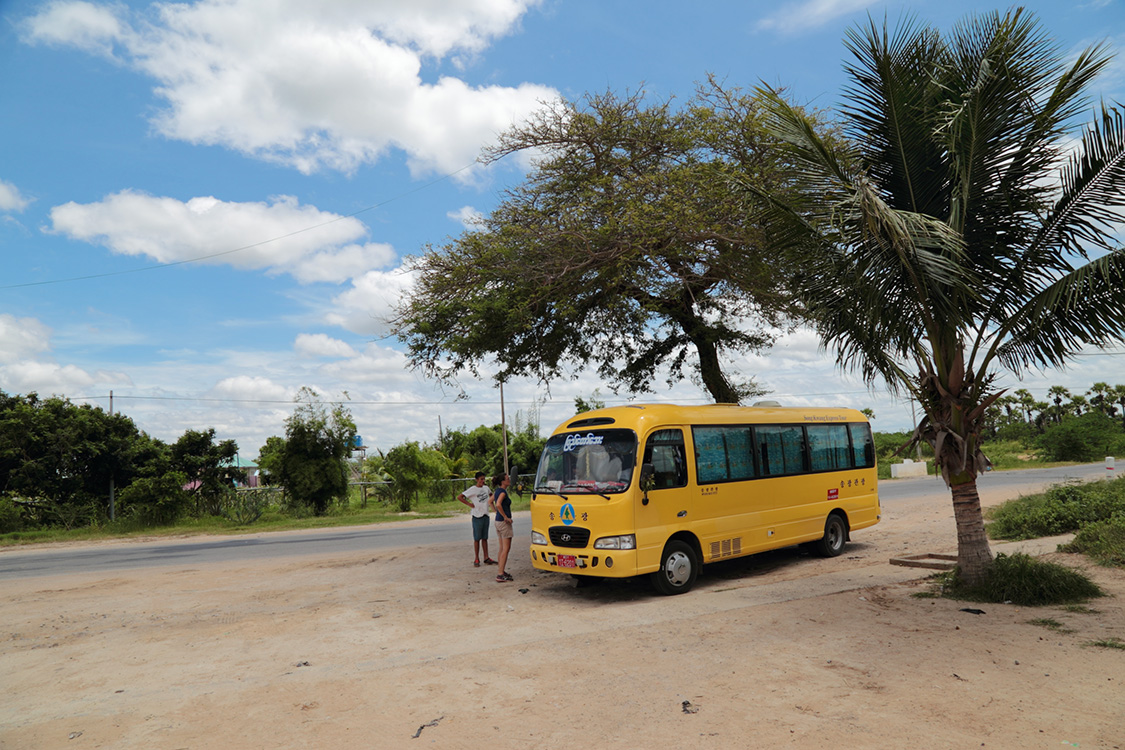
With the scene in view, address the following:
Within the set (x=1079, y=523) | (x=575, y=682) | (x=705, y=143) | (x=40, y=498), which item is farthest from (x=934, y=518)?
(x=40, y=498)

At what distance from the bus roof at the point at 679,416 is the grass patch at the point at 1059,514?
4.62 metres

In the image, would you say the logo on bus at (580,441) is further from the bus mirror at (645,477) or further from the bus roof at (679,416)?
the bus mirror at (645,477)

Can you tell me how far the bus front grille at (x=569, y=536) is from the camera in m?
10.1

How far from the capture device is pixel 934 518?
18.7m

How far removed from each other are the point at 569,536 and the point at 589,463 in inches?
44.0

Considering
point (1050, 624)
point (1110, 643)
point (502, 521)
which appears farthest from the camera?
point (502, 521)

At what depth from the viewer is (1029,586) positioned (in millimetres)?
8555

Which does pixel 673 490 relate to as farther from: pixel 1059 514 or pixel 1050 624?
pixel 1059 514

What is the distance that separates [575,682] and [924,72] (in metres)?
8.41

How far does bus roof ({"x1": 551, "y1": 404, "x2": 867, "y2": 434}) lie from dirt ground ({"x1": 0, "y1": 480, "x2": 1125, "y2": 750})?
2.56 meters

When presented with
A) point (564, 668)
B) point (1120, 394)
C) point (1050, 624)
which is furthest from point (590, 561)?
point (1120, 394)

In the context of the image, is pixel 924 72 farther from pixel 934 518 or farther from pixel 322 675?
pixel 934 518

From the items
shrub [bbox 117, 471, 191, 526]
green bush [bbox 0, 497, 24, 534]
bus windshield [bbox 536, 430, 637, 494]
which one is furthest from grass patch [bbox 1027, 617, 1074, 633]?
green bush [bbox 0, 497, 24, 534]

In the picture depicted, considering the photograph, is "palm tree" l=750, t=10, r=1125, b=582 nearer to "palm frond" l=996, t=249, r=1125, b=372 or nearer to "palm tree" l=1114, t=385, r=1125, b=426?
"palm frond" l=996, t=249, r=1125, b=372
